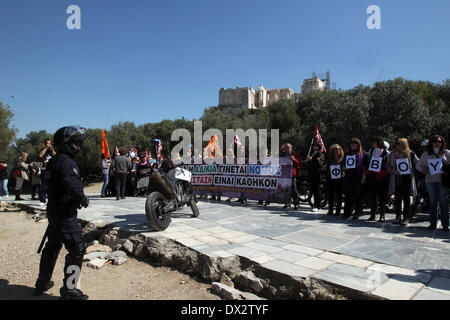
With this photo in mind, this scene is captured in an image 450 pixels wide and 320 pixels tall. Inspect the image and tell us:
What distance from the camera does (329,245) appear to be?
4168 millimetres

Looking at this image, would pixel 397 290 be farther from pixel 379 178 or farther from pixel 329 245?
pixel 379 178

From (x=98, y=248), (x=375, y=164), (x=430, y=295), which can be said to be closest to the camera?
(x=430, y=295)

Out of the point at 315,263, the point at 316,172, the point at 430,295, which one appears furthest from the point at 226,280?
the point at 316,172

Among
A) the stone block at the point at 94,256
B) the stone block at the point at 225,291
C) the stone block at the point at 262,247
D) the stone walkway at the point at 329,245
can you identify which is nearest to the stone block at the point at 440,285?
the stone walkway at the point at 329,245

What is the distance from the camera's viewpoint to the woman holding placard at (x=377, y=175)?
599 centimetres

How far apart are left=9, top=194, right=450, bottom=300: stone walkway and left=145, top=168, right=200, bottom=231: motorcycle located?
0.85 feet

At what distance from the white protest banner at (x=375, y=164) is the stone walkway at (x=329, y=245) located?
118cm

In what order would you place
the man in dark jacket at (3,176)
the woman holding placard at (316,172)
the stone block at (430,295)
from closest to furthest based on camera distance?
A: the stone block at (430,295) < the woman holding placard at (316,172) < the man in dark jacket at (3,176)

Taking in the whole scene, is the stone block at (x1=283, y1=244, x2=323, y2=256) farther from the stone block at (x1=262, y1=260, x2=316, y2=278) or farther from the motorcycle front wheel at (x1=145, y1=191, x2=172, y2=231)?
the motorcycle front wheel at (x1=145, y1=191, x2=172, y2=231)

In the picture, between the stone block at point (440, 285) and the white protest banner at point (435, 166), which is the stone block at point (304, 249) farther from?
the white protest banner at point (435, 166)

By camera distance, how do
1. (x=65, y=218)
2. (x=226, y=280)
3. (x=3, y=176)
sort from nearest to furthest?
1. (x=65, y=218)
2. (x=226, y=280)
3. (x=3, y=176)

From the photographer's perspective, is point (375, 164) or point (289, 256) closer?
point (289, 256)

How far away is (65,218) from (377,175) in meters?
6.07
